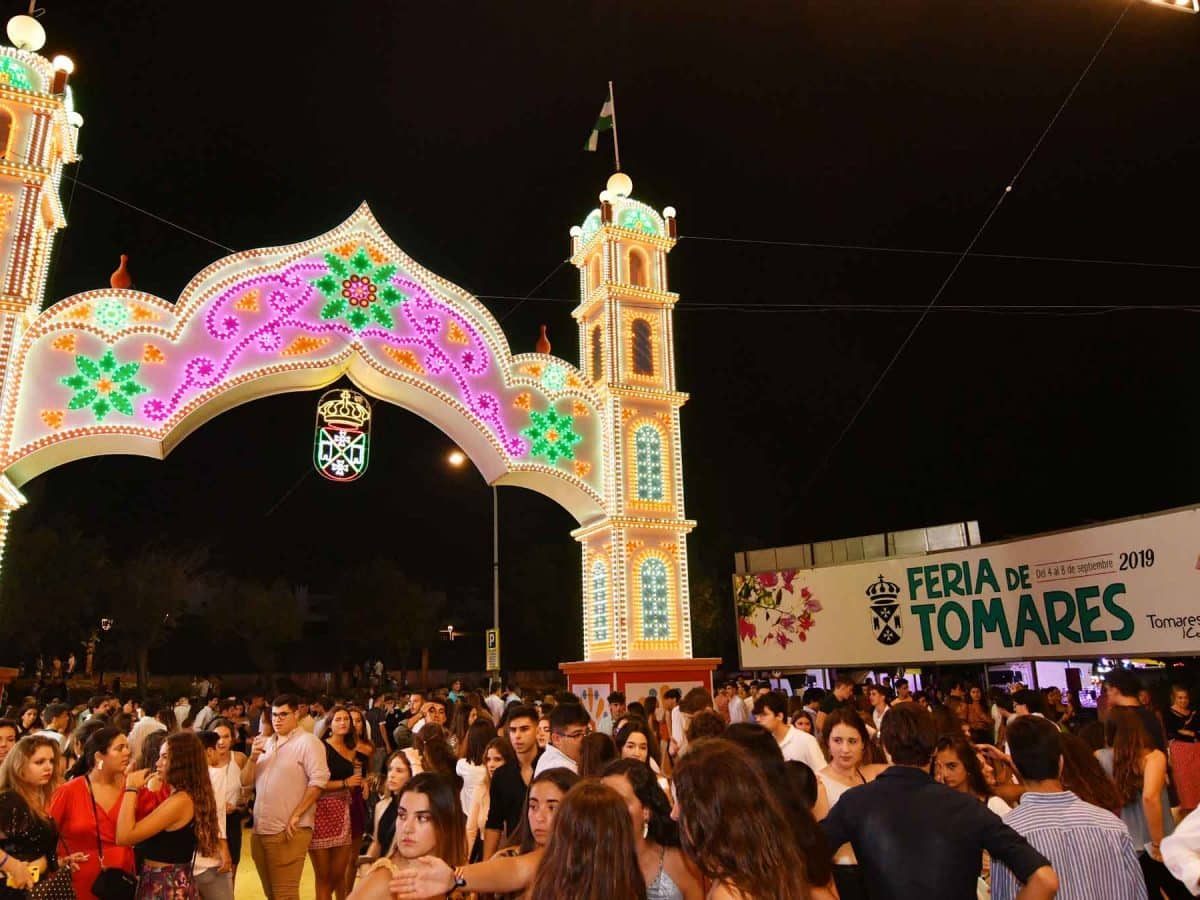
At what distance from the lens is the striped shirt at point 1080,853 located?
3623 millimetres

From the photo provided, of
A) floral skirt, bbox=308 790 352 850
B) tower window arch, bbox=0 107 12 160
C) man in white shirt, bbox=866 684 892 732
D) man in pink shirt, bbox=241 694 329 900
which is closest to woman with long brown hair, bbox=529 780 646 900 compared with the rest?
man in pink shirt, bbox=241 694 329 900

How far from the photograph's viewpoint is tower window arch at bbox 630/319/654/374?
16.4 meters

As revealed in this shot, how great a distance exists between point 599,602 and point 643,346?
4863 millimetres

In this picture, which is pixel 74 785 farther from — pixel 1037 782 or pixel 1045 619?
pixel 1045 619

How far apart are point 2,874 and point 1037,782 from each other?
5051mm

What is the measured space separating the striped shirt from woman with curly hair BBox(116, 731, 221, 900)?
4.10m

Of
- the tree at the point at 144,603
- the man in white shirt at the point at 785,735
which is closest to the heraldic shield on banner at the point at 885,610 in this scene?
the man in white shirt at the point at 785,735

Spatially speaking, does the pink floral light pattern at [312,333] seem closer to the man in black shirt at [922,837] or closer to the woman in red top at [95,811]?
the woman in red top at [95,811]

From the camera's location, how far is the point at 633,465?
15.8m

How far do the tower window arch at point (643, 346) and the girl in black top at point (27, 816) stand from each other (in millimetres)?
12482

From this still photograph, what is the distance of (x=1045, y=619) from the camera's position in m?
14.5

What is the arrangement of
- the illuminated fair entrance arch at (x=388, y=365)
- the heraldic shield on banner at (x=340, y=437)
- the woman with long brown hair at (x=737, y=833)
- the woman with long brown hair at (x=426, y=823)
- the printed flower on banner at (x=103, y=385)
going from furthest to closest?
the heraldic shield on banner at (x=340, y=437), the printed flower on banner at (x=103, y=385), the illuminated fair entrance arch at (x=388, y=365), the woman with long brown hair at (x=426, y=823), the woman with long brown hair at (x=737, y=833)

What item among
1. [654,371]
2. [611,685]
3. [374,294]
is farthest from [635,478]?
[374,294]

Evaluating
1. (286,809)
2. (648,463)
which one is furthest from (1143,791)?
(648,463)
